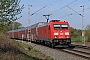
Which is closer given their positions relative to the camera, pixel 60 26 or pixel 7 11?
pixel 7 11

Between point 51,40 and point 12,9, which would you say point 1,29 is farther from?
point 51,40

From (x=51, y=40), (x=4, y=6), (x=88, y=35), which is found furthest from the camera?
(x=88, y=35)

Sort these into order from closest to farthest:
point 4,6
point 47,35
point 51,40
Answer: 1. point 4,6
2. point 51,40
3. point 47,35

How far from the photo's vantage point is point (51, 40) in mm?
26969

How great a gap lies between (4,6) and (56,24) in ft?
54.1

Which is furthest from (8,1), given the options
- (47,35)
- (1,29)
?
(47,35)

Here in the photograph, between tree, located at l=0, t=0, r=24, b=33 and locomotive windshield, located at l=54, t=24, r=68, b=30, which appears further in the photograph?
locomotive windshield, located at l=54, t=24, r=68, b=30

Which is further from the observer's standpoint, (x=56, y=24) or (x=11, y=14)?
(x=56, y=24)

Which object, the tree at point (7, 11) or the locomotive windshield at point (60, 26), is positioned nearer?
the tree at point (7, 11)

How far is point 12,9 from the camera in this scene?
1196cm

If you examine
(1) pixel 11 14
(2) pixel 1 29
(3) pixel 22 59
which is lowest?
(3) pixel 22 59

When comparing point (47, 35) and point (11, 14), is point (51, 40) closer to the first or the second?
point (47, 35)

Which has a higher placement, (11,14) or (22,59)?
(11,14)

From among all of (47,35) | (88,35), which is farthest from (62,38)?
(88,35)
